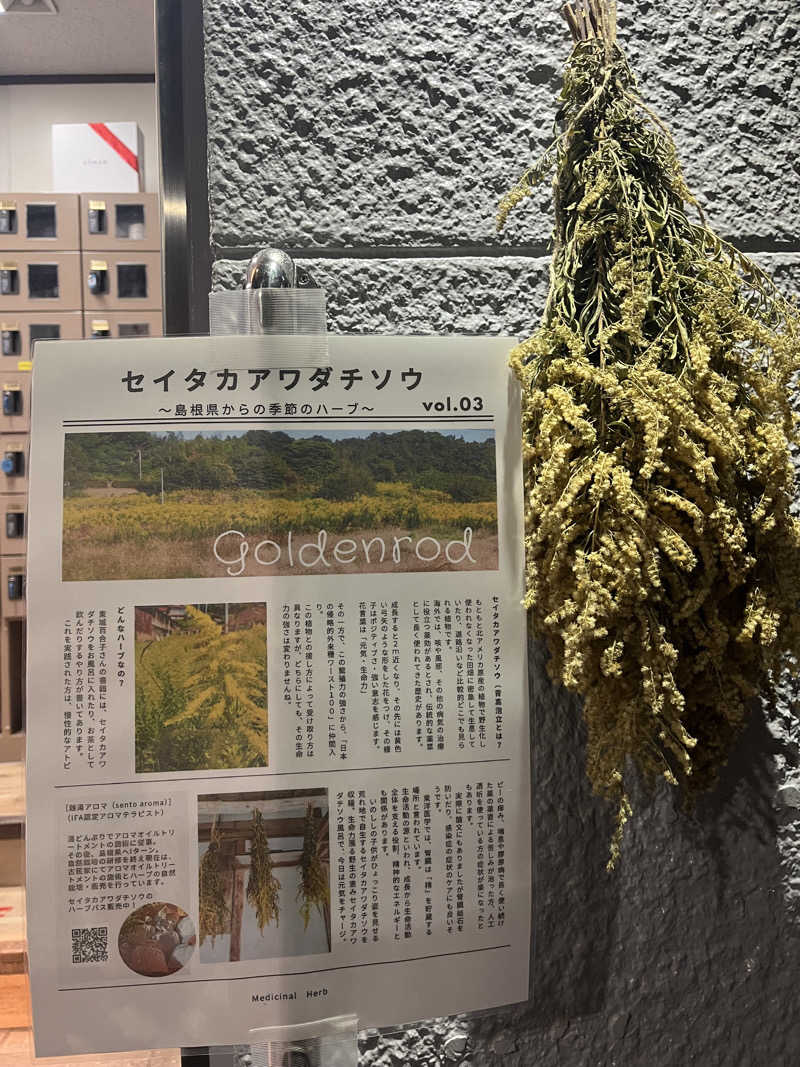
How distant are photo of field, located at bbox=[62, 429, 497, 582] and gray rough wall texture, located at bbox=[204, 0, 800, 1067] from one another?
223mm

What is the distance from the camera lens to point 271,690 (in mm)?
882

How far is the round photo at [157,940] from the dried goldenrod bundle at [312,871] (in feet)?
0.38

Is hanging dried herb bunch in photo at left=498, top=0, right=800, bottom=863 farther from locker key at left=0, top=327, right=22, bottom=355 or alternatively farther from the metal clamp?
locker key at left=0, top=327, right=22, bottom=355

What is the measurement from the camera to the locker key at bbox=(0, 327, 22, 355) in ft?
11.4

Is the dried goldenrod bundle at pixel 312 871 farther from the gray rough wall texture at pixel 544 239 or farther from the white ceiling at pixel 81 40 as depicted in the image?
the white ceiling at pixel 81 40

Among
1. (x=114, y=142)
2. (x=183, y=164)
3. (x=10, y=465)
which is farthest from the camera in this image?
(x=114, y=142)

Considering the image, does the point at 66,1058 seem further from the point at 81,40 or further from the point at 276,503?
the point at 81,40

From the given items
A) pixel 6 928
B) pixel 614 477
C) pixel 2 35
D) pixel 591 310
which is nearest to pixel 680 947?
pixel 614 477

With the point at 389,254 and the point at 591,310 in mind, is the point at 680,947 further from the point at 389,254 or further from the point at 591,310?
the point at 389,254

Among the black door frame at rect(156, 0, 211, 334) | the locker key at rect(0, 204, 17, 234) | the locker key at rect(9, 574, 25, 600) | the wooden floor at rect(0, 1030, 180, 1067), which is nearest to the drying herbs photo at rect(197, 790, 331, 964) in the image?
the wooden floor at rect(0, 1030, 180, 1067)

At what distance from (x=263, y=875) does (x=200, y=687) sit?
201 mm

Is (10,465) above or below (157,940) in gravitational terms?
above

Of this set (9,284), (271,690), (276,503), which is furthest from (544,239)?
(9,284)

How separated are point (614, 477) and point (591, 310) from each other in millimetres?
199
